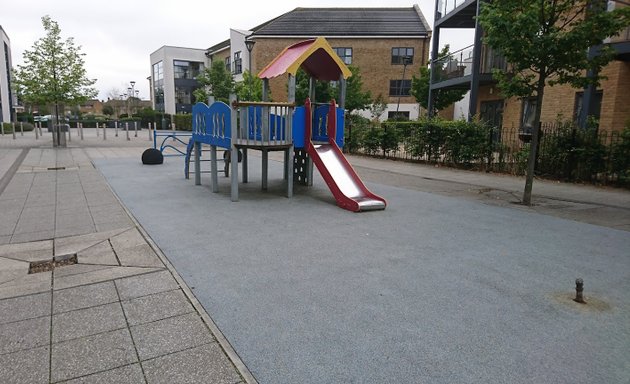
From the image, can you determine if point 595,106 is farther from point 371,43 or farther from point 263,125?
point 371,43

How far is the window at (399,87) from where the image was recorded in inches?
1549

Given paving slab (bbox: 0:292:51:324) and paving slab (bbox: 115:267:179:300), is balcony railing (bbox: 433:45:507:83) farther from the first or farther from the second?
paving slab (bbox: 0:292:51:324)

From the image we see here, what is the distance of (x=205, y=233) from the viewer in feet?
19.2

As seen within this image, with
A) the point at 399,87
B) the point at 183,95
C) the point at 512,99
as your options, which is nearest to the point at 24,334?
the point at 512,99

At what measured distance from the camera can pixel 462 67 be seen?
21859mm

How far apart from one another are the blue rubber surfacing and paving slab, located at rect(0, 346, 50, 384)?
3.77ft

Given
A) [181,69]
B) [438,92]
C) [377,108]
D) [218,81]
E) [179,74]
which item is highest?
[181,69]

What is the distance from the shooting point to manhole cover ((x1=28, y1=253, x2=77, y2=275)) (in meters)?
4.40

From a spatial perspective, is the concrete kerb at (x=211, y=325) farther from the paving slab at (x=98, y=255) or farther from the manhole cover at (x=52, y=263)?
the manhole cover at (x=52, y=263)

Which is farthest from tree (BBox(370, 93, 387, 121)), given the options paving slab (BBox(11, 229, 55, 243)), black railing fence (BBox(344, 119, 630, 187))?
paving slab (BBox(11, 229, 55, 243))

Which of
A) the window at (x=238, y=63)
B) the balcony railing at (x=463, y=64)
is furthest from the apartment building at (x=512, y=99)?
the window at (x=238, y=63)

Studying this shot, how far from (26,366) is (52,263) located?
2.20 m

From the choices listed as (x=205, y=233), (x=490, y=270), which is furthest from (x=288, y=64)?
(x=490, y=270)

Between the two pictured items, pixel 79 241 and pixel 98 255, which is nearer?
pixel 98 255
